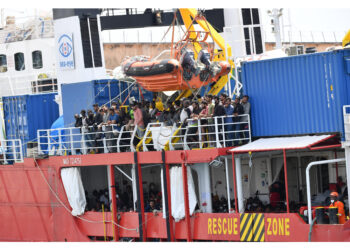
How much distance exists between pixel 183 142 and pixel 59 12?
914 cm

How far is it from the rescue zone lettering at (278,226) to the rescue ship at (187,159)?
3 centimetres

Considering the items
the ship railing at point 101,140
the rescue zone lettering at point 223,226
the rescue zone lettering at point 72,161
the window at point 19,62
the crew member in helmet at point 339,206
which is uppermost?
the window at point 19,62

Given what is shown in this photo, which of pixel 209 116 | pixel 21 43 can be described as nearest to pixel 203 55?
pixel 209 116

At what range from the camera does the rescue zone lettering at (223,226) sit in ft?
80.0

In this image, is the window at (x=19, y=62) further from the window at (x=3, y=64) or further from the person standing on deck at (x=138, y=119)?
the person standing on deck at (x=138, y=119)

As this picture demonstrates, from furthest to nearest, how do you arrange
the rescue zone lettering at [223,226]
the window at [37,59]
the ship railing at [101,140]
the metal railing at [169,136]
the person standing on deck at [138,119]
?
the window at [37,59]
the ship railing at [101,140]
the person standing on deck at [138,119]
the metal railing at [169,136]
the rescue zone lettering at [223,226]

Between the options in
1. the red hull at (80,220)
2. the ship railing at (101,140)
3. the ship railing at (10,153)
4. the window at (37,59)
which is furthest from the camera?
the window at (37,59)

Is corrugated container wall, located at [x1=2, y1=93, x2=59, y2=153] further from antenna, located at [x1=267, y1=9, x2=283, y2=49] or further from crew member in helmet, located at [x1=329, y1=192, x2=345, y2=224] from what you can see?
Result: crew member in helmet, located at [x1=329, y1=192, x2=345, y2=224]

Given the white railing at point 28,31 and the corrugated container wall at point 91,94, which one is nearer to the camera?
the corrugated container wall at point 91,94

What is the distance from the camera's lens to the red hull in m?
23.3

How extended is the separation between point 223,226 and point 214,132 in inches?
103

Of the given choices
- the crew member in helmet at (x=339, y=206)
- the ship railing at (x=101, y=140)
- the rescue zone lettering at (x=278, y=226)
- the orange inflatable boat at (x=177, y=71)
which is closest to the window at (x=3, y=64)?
the ship railing at (x=101, y=140)

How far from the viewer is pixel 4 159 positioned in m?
30.7

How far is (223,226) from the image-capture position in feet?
80.7
